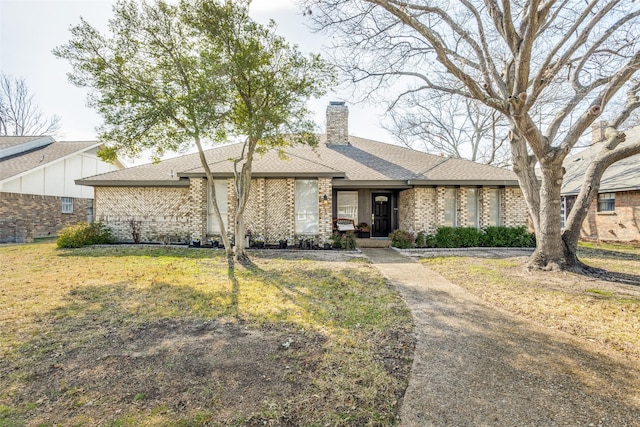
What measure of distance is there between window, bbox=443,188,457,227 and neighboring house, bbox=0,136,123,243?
1857 cm

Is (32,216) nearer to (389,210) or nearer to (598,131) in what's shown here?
(389,210)

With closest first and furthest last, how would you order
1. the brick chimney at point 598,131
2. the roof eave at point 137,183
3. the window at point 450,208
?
the roof eave at point 137,183 < the window at point 450,208 < the brick chimney at point 598,131

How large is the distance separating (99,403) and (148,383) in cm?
38

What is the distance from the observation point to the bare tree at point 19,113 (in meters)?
26.8

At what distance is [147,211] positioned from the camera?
1230cm

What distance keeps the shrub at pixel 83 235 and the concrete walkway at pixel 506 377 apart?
12274 mm

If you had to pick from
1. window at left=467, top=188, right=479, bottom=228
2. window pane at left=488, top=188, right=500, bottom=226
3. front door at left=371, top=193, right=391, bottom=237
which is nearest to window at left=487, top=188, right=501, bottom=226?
window pane at left=488, top=188, right=500, bottom=226

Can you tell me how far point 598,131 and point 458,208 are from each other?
14167 mm

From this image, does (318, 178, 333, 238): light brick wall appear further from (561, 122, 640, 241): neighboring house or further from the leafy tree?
(561, 122, 640, 241): neighboring house

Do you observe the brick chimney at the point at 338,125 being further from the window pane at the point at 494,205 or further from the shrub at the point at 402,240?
the window pane at the point at 494,205

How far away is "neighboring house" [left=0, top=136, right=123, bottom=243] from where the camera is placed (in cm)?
1429

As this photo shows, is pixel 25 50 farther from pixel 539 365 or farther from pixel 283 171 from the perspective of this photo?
pixel 539 365

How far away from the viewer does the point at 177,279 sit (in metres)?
6.68

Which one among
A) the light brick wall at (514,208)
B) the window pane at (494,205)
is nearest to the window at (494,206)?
the window pane at (494,205)
